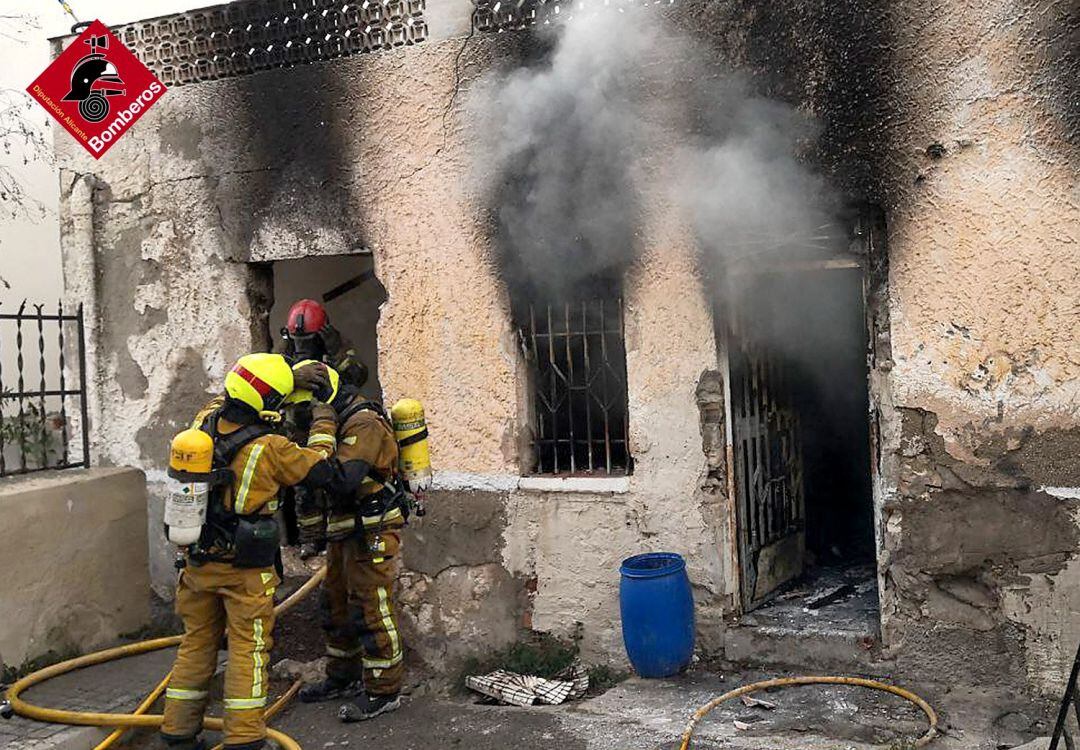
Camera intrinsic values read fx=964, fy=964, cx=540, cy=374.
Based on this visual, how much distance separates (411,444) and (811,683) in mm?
2757

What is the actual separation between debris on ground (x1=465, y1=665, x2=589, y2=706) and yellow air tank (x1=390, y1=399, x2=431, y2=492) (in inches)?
53.5

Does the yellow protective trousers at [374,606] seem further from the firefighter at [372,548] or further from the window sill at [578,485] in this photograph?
the window sill at [578,485]

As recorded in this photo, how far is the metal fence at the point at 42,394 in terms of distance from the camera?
710 cm

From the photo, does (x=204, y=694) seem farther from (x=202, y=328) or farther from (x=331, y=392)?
(x=202, y=328)

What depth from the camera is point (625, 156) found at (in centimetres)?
609

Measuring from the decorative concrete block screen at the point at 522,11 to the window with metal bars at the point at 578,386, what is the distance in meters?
1.84

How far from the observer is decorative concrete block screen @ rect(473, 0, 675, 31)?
241 inches

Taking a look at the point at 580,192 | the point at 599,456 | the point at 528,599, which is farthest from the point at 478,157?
the point at 528,599

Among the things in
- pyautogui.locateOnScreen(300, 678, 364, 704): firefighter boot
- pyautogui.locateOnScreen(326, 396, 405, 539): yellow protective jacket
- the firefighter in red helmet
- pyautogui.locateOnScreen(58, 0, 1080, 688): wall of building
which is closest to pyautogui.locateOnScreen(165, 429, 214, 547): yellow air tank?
pyautogui.locateOnScreen(326, 396, 405, 539): yellow protective jacket

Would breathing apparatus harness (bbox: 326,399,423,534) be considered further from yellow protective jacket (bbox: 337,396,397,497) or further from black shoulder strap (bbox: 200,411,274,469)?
black shoulder strap (bbox: 200,411,274,469)

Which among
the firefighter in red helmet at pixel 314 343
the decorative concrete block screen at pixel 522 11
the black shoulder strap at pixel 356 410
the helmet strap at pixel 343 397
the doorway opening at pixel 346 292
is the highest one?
the decorative concrete block screen at pixel 522 11

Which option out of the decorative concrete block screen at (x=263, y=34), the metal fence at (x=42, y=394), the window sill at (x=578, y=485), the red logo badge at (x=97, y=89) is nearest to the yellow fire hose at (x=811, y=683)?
the window sill at (x=578, y=485)

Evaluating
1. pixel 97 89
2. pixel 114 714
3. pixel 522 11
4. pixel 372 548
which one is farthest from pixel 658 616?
pixel 97 89

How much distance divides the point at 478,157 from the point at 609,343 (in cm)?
153
